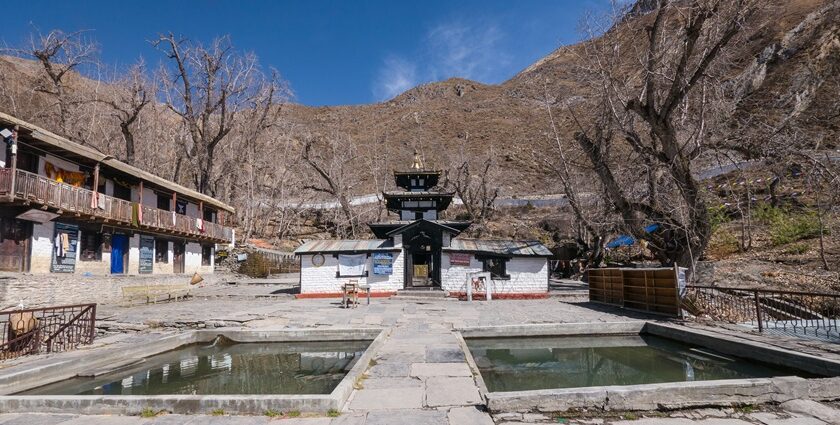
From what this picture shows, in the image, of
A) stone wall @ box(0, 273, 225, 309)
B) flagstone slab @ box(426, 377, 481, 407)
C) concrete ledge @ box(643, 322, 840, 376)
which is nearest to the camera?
flagstone slab @ box(426, 377, 481, 407)

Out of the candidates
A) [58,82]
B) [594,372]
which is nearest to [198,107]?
[58,82]

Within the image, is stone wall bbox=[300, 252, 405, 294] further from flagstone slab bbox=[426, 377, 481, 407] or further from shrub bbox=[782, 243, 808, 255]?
shrub bbox=[782, 243, 808, 255]

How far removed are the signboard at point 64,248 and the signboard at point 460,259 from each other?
1793 centimetres

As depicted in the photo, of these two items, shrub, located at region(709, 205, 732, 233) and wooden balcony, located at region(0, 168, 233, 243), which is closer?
wooden balcony, located at region(0, 168, 233, 243)

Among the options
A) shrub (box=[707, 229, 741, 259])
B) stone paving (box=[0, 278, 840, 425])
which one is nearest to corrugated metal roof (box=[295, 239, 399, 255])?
stone paving (box=[0, 278, 840, 425])

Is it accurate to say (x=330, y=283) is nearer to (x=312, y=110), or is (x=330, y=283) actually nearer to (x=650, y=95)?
(x=650, y=95)

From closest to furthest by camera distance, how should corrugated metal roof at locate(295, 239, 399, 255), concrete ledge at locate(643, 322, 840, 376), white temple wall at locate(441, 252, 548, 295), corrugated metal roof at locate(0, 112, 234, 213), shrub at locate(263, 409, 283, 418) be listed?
shrub at locate(263, 409, 283, 418)
concrete ledge at locate(643, 322, 840, 376)
corrugated metal roof at locate(0, 112, 234, 213)
white temple wall at locate(441, 252, 548, 295)
corrugated metal roof at locate(295, 239, 399, 255)

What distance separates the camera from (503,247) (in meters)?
23.5

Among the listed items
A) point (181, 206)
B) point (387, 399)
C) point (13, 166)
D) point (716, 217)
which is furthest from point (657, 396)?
point (181, 206)

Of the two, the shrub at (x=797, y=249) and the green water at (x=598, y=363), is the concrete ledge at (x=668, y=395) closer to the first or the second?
the green water at (x=598, y=363)

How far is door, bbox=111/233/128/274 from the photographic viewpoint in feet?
75.9

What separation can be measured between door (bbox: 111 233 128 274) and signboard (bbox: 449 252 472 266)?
17.7m

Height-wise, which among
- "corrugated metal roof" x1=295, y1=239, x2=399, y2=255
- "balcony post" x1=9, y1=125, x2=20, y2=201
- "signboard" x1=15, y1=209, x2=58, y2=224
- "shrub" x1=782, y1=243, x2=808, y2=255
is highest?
Result: "balcony post" x1=9, y1=125, x2=20, y2=201

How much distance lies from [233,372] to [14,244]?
584 inches
